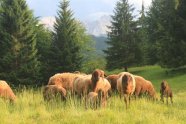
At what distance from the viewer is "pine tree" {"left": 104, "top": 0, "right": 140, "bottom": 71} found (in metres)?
60.1

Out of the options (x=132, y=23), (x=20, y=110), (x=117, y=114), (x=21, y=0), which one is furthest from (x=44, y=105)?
(x=132, y=23)

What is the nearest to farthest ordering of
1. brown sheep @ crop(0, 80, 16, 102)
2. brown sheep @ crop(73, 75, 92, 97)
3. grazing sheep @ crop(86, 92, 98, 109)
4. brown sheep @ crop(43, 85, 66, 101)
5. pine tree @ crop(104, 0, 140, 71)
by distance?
grazing sheep @ crop(86, 92, 98, 109)
brown sheep @ crop(0, 80, 16, 102)
brown sheep @ crop(43, 85, 66, 101)
brown sheep @ crop(73, 75, 92, 97)
pine tree @ crop(104, 0, 140, 71)

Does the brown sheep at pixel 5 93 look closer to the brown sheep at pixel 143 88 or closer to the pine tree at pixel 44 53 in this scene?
the brown sheep at pixel 143 88

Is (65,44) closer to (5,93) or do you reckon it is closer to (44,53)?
(44,53)

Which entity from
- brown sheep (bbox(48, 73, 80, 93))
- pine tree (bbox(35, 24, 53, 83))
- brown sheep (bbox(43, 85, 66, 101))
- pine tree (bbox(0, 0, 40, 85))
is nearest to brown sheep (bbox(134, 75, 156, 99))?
brown sheep (bbox(48, 73, 80, 93))

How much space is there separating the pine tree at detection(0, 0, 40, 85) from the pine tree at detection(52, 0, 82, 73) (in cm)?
330

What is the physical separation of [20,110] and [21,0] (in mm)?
39607

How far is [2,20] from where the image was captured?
49.0 meters

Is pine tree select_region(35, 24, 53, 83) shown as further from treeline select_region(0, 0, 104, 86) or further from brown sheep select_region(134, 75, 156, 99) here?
brown sheep select_region(134, 75, 156, 99)

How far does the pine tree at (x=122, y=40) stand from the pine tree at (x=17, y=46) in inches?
580

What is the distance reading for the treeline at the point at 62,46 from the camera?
46344 millimetres

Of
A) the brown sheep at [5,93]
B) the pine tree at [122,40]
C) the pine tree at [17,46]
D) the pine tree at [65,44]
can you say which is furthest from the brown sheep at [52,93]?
the pine tree at [122,40]

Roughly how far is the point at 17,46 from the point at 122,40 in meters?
20.6

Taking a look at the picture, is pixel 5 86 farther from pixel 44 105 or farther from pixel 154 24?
pixel 154 24
